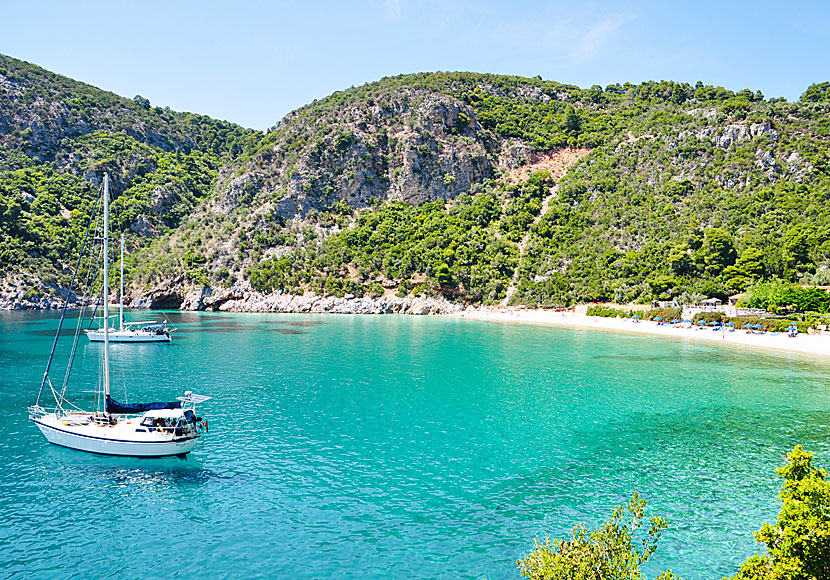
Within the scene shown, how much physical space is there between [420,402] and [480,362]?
1887 cm

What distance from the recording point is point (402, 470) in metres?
24.1

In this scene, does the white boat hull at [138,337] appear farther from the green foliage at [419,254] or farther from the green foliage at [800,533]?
the green foliage at [800,533]

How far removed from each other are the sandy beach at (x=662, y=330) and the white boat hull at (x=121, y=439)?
242 ft

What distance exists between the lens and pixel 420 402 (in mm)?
37062

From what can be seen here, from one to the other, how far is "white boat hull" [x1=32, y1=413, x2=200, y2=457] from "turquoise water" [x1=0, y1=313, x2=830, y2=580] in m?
0.63

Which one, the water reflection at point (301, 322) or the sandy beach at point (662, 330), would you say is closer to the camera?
the sandy beach at point (662, 330)

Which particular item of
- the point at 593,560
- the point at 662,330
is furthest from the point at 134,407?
the point at 662,330

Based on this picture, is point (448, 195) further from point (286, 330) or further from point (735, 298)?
point (286, 330)

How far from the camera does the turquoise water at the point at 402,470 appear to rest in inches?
666

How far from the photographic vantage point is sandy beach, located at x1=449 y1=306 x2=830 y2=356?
6569 cm

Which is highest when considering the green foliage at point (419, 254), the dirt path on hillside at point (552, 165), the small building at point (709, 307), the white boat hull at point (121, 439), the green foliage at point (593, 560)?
the dirt path on hillside at point (552, 165)

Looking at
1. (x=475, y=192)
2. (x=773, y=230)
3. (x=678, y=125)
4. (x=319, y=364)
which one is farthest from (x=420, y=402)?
(x=678, y=125)

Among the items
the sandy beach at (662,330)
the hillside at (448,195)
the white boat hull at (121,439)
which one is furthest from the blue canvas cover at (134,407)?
the hillside at (448,195)

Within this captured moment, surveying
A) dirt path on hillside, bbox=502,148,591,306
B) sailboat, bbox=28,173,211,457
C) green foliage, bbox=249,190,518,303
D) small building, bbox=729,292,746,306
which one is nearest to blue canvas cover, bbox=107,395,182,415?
sailboat, bbox=28,173,211,457
